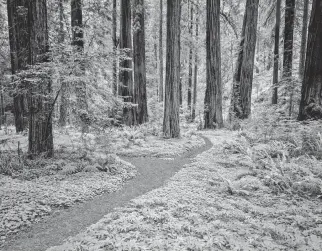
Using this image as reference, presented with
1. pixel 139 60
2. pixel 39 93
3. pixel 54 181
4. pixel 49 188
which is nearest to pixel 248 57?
pixel 139 60

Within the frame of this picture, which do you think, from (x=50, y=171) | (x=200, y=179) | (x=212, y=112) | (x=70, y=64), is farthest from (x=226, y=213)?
(x=212, y=112)

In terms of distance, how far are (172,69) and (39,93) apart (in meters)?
5.10

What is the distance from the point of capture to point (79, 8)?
9922mm

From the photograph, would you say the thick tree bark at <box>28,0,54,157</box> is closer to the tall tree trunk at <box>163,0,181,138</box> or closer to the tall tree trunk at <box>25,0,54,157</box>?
the tall tree trunk at <box>25,0,54,157</box>

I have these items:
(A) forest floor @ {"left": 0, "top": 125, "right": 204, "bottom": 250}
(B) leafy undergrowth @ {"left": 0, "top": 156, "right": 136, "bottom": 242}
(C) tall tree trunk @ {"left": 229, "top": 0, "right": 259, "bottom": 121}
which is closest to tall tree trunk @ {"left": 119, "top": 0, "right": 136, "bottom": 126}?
(A) forest floor @ {"left": 0, "top": 125, "right": 204, "bottom": 250}

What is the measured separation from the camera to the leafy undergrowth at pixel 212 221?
2.62 m

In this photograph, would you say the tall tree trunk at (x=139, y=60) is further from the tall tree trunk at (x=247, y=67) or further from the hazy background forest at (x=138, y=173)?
the tall tree trunk at (x=247, y=67)

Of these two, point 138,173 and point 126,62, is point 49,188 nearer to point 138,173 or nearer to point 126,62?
point 138,173

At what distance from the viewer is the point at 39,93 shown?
5.14m

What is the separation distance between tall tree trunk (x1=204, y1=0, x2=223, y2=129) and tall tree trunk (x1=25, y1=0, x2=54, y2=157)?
825 centimetres

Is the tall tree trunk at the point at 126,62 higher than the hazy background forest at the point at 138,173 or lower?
higher

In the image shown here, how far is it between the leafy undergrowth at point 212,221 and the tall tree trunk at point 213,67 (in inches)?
300

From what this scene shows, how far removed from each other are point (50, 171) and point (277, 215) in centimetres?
437

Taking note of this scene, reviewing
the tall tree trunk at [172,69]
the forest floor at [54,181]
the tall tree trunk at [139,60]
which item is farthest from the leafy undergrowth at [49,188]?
the tall tree trunk at [139,60]
